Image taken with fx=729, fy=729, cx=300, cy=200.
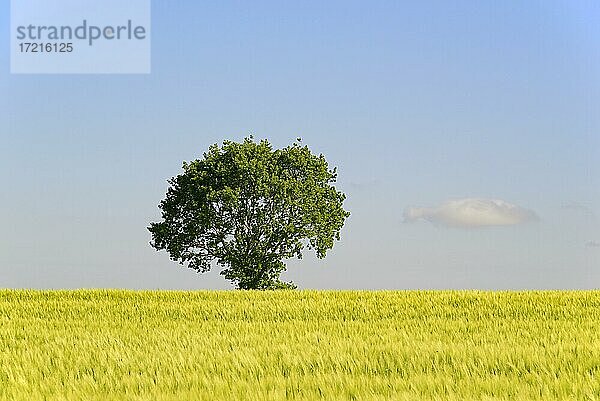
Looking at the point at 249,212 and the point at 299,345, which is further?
the point at 249,212

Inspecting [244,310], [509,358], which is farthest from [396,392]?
[244,310]

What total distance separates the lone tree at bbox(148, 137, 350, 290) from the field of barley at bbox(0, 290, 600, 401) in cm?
1149

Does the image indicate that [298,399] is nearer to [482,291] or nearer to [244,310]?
[244,310]

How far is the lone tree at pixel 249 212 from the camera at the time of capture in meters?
33.9

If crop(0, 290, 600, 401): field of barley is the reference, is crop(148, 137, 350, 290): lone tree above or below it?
above

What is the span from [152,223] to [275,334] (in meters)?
21.8

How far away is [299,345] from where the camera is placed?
40.4 feet

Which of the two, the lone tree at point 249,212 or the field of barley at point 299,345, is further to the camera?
the lone tree at point 249,212

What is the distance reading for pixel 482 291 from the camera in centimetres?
2186

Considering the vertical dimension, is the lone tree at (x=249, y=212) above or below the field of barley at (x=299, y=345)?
above

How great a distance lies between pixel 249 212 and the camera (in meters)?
34.3

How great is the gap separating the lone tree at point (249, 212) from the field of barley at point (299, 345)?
37.7ft

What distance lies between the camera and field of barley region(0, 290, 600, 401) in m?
8.84

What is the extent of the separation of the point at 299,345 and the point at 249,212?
22.2m
